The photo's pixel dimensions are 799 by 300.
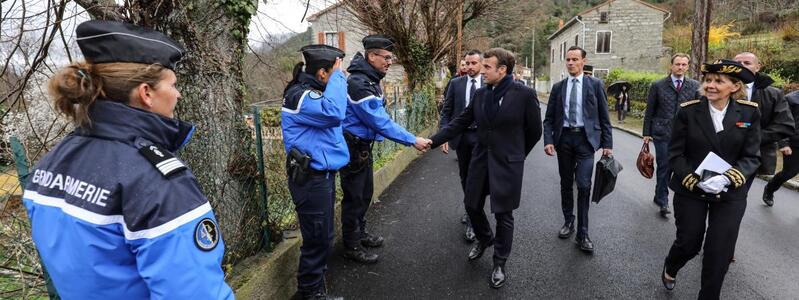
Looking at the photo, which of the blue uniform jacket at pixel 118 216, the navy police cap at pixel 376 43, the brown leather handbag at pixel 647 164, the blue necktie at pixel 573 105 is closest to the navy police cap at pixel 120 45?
the blue uniform jacket at pixel 118 216

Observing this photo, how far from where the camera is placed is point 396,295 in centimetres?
350

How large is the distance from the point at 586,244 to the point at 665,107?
7.47 ft

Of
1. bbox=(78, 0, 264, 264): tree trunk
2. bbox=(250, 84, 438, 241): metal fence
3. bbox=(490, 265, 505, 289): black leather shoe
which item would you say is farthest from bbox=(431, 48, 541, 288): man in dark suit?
bbox=(78, 0, 264, 264): tree trunk

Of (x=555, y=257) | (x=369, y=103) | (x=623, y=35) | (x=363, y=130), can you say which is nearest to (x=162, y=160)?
(x=369, y=103)

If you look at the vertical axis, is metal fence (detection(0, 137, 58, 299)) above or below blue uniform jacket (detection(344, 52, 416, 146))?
below

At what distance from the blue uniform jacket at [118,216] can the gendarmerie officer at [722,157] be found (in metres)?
3.12

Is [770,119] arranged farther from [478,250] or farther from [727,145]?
[478,250]

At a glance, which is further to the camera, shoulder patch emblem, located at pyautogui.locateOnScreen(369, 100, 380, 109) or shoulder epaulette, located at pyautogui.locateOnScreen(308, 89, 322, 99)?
shoulder patch emblem, located at pyautogui.locateOnScreen(369, 100, 380, 109)

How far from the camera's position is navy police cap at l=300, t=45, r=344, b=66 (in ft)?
9.95

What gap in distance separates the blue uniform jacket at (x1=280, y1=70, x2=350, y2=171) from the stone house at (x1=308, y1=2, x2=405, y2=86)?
999 millimetres

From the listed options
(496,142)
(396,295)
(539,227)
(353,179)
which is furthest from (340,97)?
(539,227)

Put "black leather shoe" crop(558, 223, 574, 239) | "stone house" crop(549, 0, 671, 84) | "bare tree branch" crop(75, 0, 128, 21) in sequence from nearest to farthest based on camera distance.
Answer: "bare tree branch" crop(75, 0, 128, 21) → "black leather shoe" crop(558, 223, 574, 239) → "stone house" crop(549, 0, 671, 84)

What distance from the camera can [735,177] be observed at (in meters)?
2.85

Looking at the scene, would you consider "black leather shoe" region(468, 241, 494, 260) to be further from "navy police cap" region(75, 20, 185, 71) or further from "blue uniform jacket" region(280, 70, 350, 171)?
"navy police cap" region(75, 20, 185, 71)
